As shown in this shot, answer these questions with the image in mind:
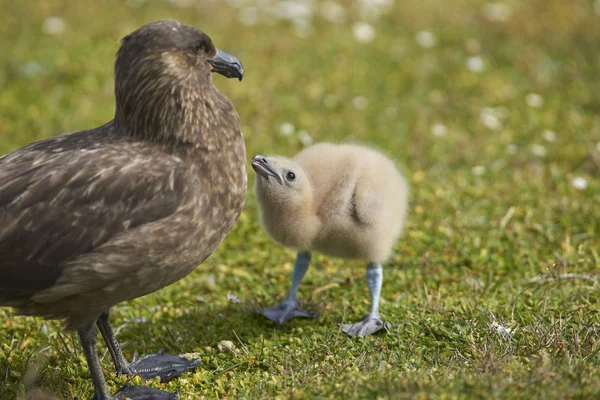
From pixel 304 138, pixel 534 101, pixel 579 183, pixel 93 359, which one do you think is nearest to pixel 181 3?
pixel 304 138

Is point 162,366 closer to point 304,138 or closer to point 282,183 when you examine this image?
point 282,183

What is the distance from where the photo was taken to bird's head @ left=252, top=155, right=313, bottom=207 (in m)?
5.12

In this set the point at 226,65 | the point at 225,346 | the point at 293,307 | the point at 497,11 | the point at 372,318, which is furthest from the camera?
the point at 497,11

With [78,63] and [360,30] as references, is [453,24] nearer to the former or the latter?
[360,30]

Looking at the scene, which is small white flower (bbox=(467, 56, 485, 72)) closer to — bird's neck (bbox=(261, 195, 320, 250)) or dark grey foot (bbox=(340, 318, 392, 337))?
bird's neck (bbox=(261, 195, 320, 250))

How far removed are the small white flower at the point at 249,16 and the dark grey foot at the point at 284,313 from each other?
6.18m

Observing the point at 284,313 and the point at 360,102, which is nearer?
the point at 284,313

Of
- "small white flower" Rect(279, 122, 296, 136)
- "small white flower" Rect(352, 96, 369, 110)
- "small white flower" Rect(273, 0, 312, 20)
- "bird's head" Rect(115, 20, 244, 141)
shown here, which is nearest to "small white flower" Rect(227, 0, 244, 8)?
"small white flower" Rect(273, 0, 312, 20)

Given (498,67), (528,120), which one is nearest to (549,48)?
(498,67)

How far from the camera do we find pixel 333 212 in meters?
5.13

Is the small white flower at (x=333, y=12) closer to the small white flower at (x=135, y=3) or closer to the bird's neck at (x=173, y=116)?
the small white flower at (x=135, y=3)

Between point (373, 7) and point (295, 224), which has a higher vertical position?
point (373, 7)

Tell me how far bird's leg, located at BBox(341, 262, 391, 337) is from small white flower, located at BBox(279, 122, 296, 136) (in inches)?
116

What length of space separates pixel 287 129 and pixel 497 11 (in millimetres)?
4673
